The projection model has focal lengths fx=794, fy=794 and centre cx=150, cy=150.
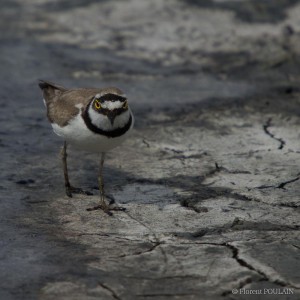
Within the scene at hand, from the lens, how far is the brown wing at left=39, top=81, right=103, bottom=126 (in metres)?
6.59

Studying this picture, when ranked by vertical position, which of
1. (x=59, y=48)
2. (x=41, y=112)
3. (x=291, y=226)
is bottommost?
(x=291, y=226)


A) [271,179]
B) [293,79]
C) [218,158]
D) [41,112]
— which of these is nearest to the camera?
[271,179]

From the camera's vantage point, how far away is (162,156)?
7.89 metres

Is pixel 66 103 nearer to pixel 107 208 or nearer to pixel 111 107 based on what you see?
pixel 111 107

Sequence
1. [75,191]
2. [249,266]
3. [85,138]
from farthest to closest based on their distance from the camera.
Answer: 1. [75,191]
2. [85,138]
3. [249,266]

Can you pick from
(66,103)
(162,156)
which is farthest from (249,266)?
(162,156)

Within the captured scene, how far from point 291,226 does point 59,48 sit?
6186mm

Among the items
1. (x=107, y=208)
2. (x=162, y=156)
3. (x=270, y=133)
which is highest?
(x=270, y=133)

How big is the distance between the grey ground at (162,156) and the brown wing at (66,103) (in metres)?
0.67

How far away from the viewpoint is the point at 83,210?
6.54 metres

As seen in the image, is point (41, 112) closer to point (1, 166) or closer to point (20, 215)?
point (1, 166)

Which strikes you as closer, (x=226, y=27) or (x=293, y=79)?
(x=293, y=79)

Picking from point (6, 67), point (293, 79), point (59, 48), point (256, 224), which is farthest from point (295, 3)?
point (256, 224)

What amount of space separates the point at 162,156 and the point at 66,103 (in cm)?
147
